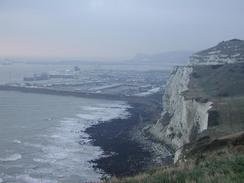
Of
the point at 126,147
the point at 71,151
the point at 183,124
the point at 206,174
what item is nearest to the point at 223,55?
the point at 183,124

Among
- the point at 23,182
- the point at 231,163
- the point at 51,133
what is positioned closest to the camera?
the point at 231,163

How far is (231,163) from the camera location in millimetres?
10328

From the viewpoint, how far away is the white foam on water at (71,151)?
3288 centimetres

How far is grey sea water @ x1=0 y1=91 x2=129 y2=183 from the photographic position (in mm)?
32719

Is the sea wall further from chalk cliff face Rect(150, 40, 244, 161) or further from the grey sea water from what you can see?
the grey sea water

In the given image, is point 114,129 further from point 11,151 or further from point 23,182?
point 23,182

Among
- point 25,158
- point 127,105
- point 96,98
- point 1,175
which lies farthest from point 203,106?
point 96,98

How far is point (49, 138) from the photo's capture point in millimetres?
47344

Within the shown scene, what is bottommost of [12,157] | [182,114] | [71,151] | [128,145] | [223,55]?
[128,145]

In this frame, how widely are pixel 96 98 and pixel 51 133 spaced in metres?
44.5

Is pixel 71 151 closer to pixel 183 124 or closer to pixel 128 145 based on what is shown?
pixel 128 145

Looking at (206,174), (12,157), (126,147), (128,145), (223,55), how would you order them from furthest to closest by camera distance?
(223,55), (128,145), (126,147), (12,157), (206,174)

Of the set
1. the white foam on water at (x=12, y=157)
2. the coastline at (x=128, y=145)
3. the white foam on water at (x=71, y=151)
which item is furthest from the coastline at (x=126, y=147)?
the white foam on water at (x=12, y=157)

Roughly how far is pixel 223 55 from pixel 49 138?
41.9 metres
